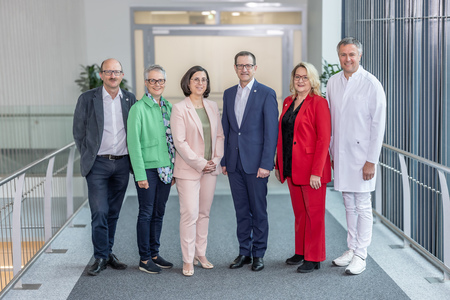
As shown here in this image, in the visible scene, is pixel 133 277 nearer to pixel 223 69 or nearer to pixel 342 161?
pixel 342 161

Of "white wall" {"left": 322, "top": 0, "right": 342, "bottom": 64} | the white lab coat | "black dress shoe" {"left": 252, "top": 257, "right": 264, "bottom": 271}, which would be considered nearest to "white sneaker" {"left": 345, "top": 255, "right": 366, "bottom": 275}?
the white lab coat

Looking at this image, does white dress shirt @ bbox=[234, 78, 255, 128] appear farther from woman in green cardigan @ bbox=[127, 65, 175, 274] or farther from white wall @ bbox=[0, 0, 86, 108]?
white wall @ bbox=[0, 0, 86, 108]

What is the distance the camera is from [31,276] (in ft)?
14.0

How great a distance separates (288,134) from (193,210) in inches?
37.6

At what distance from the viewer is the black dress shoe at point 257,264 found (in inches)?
170

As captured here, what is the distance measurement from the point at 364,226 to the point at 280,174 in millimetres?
792

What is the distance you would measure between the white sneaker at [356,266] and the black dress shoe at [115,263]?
1.81 meters

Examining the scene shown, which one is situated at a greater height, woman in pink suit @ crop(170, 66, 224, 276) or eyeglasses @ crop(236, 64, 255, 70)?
eyeglasses @ crop(236, 64, 255, 70)

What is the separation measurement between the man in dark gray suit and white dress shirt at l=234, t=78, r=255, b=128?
0.87m

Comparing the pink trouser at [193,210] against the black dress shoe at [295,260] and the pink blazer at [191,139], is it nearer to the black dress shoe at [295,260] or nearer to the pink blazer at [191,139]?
the pink blazer at [191,139]

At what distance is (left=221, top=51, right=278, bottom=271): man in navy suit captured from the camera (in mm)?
4141

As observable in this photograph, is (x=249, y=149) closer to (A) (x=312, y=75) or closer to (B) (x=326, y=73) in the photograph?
(A) (x=312, y=75)

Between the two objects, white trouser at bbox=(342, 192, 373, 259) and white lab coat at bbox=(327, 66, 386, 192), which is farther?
white trouser at bbox=(342, 192, 373, 259)

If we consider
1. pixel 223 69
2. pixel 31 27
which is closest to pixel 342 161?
pixel 31 27
